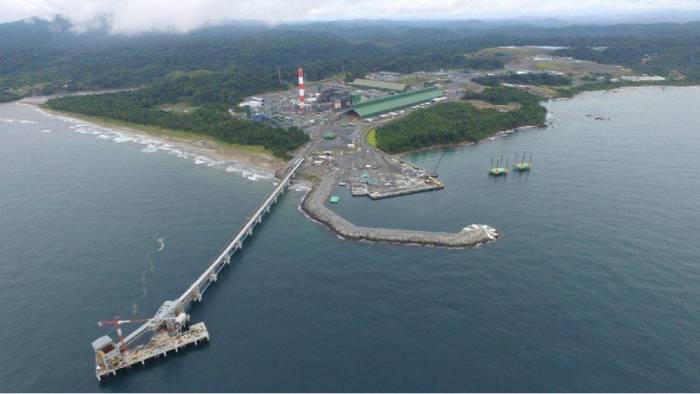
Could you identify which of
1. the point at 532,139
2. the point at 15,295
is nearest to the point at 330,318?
the point at 15,295

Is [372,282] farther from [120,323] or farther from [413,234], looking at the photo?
[120,323]

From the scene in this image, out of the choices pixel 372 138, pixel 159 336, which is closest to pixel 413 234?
pixel 159 336

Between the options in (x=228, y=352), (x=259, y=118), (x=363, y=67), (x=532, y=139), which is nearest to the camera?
(x=228, y=352)

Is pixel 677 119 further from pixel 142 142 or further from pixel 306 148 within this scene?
pixel 142 142

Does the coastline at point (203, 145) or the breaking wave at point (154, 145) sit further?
the coastline at point (203, 145)

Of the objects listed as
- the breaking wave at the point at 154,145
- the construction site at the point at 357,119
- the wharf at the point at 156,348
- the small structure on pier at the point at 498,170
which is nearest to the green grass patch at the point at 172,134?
the breaking wave at the point at 154,145

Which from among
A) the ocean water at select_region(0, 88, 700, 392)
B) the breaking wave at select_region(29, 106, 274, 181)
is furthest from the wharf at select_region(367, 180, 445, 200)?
the breaking wave at select_region(29, 106, 274, 181)

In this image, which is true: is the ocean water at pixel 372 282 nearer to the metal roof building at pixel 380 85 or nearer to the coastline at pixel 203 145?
the coastline at pixel 203 145

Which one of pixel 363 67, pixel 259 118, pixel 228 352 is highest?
pixel 363 67

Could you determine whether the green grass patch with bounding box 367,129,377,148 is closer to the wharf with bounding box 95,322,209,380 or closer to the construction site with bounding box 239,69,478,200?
the construction site with bounding box 239,69,478,200
